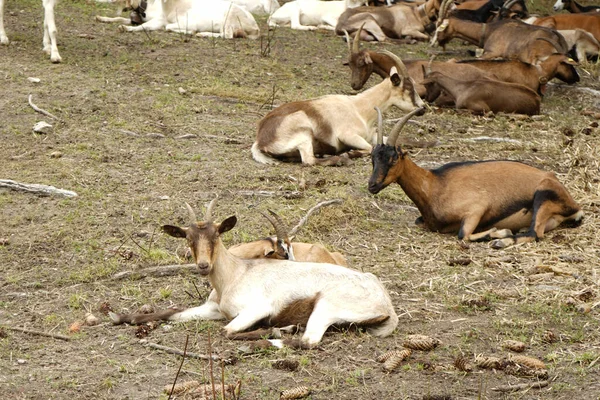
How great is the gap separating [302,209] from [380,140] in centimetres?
91

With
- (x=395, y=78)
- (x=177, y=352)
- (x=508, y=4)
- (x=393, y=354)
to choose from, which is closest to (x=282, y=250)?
(x=177, y=352)

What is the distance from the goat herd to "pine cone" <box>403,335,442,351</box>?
26 cm

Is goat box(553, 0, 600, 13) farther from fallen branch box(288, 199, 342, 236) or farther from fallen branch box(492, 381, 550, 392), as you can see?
fallen branch box(492, 381, 550, 392)

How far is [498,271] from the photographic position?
26.4 feet

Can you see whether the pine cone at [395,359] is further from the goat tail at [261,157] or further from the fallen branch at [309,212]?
the goat tail at [261,157]

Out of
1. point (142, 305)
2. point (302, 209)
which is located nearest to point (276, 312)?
point (142, 305)

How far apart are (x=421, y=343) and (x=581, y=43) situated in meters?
11.5

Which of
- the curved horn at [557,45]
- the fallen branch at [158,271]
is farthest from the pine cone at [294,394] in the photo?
the curved horn at [557,45]

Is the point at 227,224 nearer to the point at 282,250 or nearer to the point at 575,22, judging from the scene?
the point at 282,250

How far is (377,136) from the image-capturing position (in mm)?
9734

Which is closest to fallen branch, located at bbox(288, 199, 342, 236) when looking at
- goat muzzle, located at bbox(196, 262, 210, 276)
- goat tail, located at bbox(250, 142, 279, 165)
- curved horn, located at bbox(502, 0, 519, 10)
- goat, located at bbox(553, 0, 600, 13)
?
goat tail, located at bbox(250, 142, 279, 165)

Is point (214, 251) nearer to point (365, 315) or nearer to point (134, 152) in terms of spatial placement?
point (365, 315)

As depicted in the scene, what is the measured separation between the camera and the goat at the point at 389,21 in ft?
58.7

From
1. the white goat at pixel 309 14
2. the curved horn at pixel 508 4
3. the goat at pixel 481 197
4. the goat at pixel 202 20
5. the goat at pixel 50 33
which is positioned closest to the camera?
the goat at pixel 481 197
